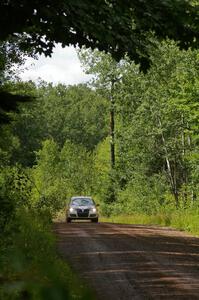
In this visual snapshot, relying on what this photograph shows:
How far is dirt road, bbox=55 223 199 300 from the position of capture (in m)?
9.67

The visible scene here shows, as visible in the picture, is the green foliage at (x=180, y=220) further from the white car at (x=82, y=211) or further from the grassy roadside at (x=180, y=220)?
the white car at (x=82, y=211)

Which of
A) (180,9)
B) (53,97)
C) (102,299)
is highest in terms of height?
(53,97)

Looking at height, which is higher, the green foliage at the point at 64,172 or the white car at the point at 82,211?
the green foliage at the point at 64,172

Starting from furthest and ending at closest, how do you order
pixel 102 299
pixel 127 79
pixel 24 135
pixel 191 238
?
pixel 24 135
pixel 127 79
pixel 191 238
pixel 102 299

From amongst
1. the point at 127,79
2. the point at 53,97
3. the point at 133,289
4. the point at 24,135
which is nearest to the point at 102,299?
the point at 133,289

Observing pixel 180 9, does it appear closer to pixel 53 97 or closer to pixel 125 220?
pixel 125 220

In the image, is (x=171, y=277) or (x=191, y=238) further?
(x=191, y=238)

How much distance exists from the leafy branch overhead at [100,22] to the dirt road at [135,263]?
3.92m

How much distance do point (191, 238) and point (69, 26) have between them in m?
13.8

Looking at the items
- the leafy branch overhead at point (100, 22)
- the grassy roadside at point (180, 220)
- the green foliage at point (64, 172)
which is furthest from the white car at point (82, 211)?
the green foliage at point (64, 172)

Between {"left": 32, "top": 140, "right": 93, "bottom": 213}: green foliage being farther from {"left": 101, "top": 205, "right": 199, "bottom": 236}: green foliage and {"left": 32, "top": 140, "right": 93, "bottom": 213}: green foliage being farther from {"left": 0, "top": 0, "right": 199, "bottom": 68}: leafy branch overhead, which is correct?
{"left": 0, "top": 0, "right": 199, "bottom": 68}: leafy branch overhead

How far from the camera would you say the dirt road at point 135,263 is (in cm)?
967

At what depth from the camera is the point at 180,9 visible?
7922 mm

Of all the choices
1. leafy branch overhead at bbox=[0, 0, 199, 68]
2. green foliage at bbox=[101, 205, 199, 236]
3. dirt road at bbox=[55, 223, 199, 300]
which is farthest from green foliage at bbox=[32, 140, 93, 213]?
leafy branch overhead at bbox=[0, 0, 199, 68]
